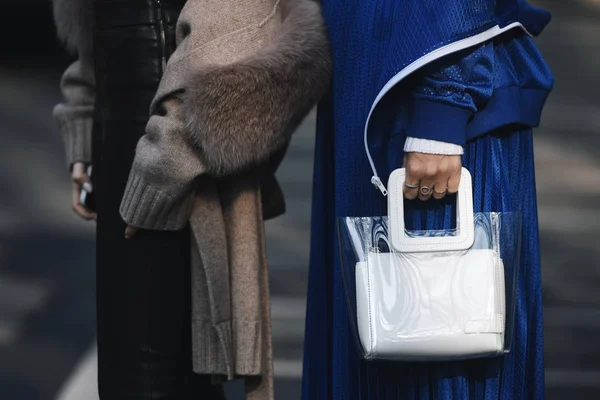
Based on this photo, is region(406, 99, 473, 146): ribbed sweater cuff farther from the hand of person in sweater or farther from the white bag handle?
the hand of person in sweater

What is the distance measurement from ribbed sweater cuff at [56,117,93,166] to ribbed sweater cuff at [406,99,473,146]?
41.0 inches

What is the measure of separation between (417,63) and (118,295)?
2.72 feet

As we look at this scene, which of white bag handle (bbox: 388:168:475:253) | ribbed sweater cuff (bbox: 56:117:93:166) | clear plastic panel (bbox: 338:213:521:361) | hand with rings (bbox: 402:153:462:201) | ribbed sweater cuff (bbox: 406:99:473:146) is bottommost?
clear plastic panel (bbox: 338:213:521:361)

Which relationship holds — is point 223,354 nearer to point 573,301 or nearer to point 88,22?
point 88,22

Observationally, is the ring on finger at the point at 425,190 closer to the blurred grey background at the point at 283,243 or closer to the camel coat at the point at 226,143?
the camel coat at the point at 226,143

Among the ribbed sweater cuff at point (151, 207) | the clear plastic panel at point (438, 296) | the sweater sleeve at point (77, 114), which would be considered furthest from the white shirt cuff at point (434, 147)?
the sweater sleeve at point (77, 114)

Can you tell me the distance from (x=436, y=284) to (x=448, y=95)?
333mm

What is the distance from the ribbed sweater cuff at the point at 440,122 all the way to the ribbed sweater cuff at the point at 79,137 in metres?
1.04

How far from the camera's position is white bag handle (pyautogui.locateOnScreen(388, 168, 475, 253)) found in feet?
4.94

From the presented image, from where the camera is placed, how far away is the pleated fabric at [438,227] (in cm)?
162

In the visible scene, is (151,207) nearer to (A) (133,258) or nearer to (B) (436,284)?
(A) (133,258)

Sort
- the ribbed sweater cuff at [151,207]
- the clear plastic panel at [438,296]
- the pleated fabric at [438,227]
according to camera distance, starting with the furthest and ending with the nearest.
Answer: the ribbed sweater cuff at [151,207]
the pleated fabric at [438,227]
the clear plastic panel at [438,296]

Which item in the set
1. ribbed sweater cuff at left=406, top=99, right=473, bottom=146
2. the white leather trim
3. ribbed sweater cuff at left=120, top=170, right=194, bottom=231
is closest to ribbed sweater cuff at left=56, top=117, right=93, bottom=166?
ribbed sweater cuff at left=120, top=170, right=194, bottom=231

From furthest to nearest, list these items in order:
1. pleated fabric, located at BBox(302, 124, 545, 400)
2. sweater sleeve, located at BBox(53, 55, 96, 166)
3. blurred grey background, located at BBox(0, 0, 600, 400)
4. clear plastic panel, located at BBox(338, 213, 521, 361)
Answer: blurred grey background, located at BBox(0, 0, 600, 400) < sweater sleeve, located at BBox(53, 55, 96, 166) < pleated fabric, located at BBox(302, 124, 545, 400) < clear plastic panel, located at BBox(338, 213, 521, 361)
